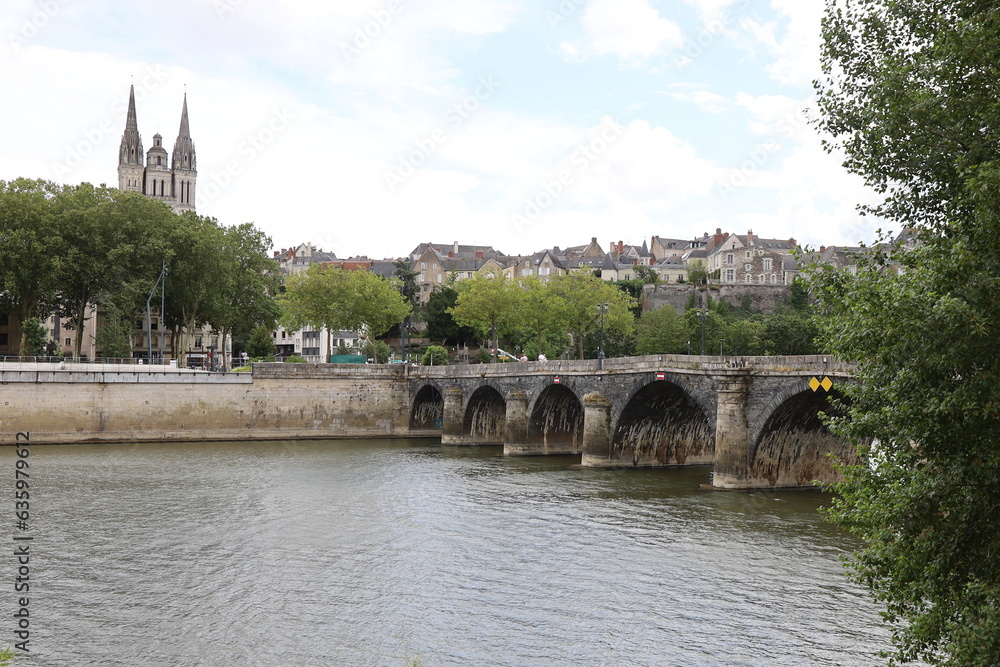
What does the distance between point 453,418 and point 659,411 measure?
730 inches

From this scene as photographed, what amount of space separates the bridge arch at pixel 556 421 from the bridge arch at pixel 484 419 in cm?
617

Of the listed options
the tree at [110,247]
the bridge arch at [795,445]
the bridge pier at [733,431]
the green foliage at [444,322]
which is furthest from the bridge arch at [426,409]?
the green foliage at [444,322]

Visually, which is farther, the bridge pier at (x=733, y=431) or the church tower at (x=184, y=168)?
the church tower at (x=184, y=168)

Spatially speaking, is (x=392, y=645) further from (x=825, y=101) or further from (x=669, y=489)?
(x=669, y=489)

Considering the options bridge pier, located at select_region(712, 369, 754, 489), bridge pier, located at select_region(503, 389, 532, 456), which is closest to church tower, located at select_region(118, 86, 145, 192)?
bridge pier, located at select_region(503, 389, 532, 456)

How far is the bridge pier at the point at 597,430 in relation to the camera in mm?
45594

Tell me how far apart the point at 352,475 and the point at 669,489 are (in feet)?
51.7

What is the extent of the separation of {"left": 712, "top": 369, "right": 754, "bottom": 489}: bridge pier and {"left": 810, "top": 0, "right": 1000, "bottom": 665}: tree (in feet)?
70.6

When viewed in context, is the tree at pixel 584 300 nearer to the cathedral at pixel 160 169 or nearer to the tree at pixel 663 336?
the tree at pixel 663 336

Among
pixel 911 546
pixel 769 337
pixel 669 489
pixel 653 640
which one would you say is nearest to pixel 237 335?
pixel 769 337

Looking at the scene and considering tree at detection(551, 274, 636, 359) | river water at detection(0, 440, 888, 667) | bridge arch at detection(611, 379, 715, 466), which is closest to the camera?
river water at detection(0, 440, 888, 667)

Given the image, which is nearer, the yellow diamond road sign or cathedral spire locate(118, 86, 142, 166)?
the yellow diamond road sign

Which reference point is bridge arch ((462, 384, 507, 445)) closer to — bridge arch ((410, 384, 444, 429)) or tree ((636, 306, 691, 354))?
bridge arch ((410, 384, 444, 429))

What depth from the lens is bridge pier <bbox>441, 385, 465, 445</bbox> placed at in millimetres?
60438
